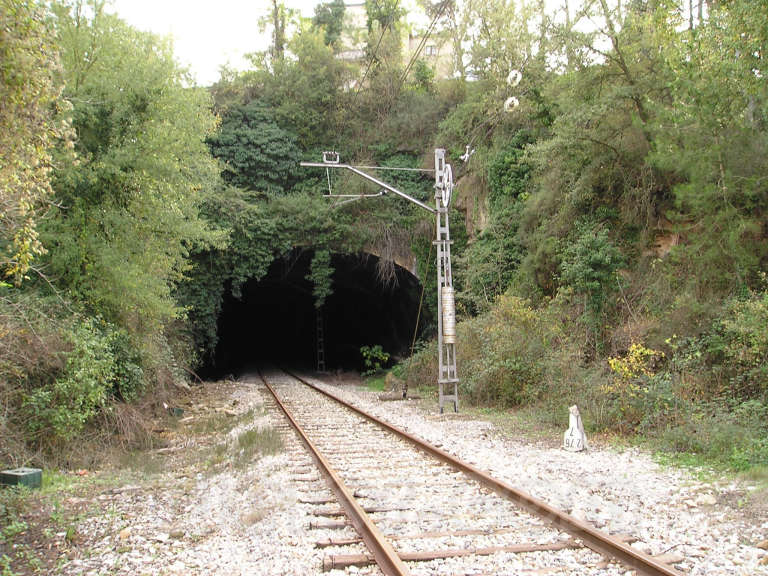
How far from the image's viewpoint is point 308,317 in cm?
3869

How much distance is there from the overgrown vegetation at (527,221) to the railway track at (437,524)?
3197mm

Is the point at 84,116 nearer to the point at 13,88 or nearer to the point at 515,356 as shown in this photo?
the point at 13,88

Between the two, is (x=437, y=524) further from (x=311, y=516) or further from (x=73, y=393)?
(x=73, y=393)

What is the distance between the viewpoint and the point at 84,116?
10961 mm

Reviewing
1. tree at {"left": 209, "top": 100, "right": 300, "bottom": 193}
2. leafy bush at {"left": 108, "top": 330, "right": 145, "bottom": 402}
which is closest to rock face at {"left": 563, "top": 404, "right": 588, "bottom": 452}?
Result: leafy bush at {"left": 108, "top": 330, "right": 145, "bottom": 402}

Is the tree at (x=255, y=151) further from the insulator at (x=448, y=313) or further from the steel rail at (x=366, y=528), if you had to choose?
the steel rail at (x=366, y=528)

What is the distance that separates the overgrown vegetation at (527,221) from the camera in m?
Answer: 8.66

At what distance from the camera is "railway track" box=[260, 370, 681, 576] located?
14.4 ft

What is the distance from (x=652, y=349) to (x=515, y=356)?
309 centimetres

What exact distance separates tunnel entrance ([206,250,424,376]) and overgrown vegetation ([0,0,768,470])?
21.6 ft

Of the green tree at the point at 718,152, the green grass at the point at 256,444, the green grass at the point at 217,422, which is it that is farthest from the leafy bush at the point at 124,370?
the green tree at the point at 718,152

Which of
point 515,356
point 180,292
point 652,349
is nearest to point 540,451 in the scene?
point 652,349

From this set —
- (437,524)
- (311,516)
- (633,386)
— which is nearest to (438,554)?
(437,524)

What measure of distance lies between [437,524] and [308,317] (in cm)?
3379
